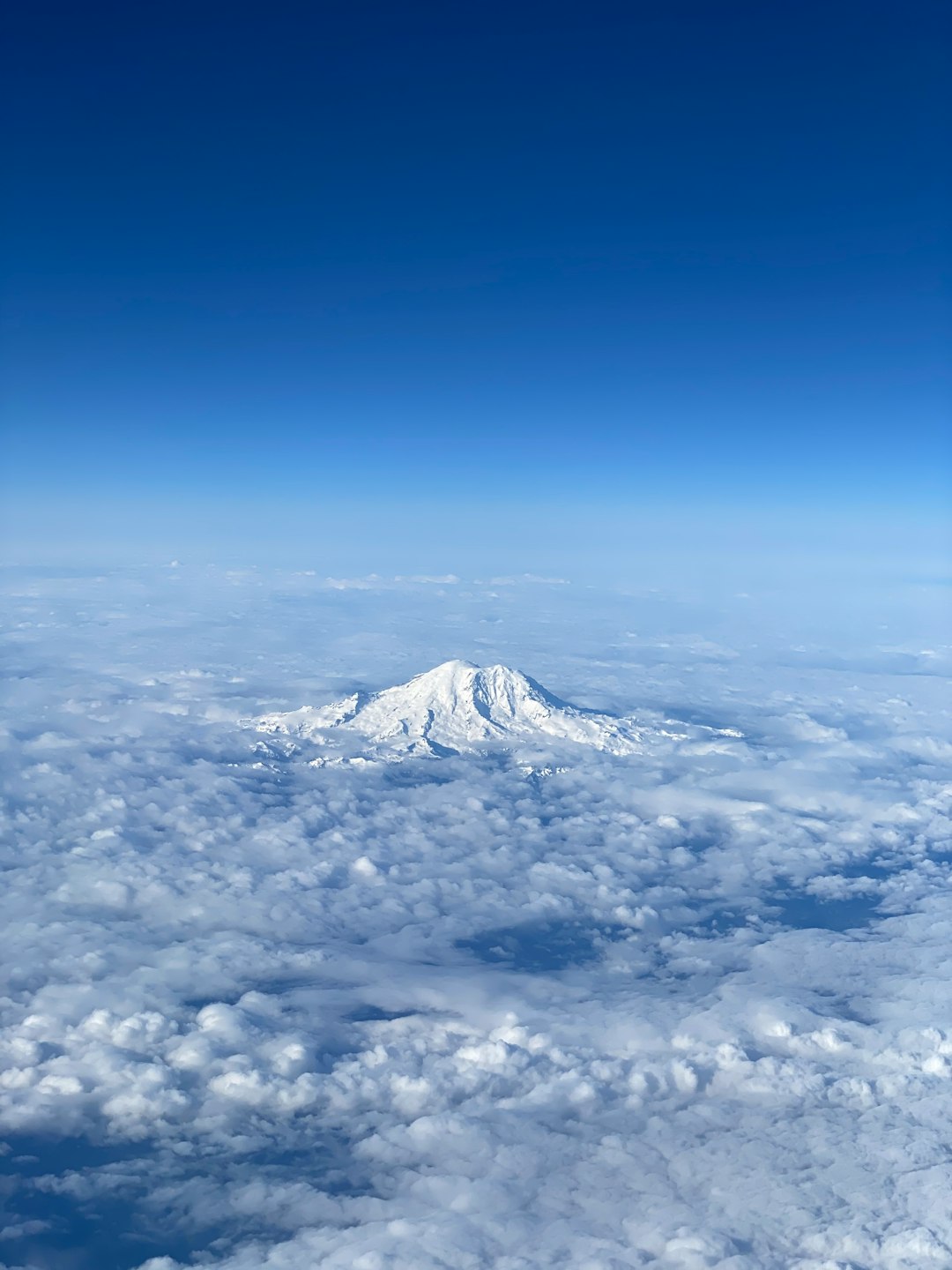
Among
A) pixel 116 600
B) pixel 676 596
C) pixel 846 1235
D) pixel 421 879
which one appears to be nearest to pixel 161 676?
pixel 421 879

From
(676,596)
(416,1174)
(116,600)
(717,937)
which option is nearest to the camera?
(416,1174)

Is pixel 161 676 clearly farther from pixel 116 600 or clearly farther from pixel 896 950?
pixel 896 950

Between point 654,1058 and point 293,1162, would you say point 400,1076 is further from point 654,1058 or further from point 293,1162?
point 654,1058

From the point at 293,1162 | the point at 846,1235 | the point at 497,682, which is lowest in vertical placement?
the point at 293,1162

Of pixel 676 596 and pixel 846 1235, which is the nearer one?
pixel 846 1235

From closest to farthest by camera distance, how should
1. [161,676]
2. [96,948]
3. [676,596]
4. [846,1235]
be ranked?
[846,1235] → [96,948] → [161,676] → [676,596]

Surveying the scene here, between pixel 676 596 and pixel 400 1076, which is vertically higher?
pixel 676 596
